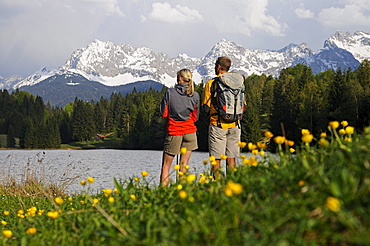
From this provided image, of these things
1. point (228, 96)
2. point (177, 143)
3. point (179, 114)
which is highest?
point (228, 96)

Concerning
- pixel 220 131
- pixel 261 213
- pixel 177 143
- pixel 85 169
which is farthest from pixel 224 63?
pixel 85 169

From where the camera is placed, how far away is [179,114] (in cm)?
699

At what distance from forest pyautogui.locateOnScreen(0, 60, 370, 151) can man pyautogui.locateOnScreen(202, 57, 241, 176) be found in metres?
2.37

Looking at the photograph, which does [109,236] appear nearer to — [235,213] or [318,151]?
[235,213]

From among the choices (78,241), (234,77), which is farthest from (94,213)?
(234,77)

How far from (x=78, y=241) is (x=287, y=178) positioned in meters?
Result: 1.72

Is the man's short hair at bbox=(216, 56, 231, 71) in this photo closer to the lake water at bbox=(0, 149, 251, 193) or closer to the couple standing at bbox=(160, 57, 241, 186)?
the couple standing at bbox=(160, 57, 241, 186)

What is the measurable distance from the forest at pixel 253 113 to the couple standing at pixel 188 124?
2407 millimetres

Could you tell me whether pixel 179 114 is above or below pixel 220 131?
above

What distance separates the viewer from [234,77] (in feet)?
21.1

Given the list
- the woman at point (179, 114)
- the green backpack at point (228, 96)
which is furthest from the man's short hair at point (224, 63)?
the woman at point (179, 114)

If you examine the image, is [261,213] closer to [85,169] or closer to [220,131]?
[220,131]

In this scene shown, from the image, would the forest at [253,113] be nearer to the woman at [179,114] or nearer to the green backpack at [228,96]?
the green backpack at [228,96]

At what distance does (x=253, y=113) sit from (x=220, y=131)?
56.1m
